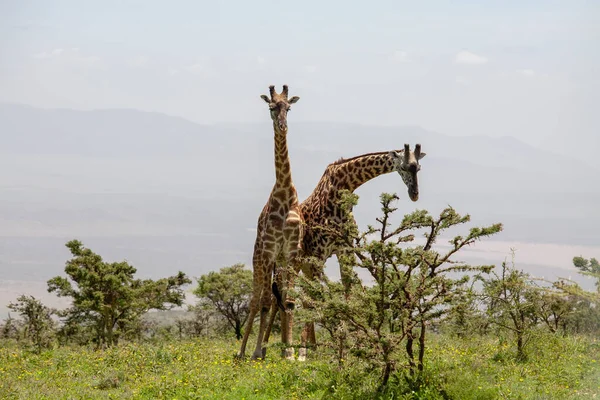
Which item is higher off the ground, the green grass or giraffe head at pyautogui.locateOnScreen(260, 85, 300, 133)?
giraffe head at pyautogui.locateOnScreen(260, 85, 300, 133)

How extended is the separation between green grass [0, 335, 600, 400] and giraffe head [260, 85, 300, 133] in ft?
13.8

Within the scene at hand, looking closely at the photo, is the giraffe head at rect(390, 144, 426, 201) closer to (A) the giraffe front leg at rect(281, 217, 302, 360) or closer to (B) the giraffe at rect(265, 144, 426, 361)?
(B) the giraffe at rect(265, 144, 426, 361)

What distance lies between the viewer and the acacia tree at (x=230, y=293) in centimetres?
3103

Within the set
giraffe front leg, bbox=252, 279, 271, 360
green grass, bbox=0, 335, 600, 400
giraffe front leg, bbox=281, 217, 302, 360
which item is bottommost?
green grass, bbox=0, 335, 600, 400

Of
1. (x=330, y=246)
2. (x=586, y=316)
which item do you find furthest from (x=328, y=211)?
(x=586, y=316)

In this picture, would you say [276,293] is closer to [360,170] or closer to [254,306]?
[254,306]

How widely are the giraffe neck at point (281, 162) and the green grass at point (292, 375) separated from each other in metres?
3.19

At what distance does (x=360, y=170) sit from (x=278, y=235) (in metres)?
2.15

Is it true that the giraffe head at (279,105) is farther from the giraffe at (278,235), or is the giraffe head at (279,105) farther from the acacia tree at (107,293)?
the acacia tree at (107,293)

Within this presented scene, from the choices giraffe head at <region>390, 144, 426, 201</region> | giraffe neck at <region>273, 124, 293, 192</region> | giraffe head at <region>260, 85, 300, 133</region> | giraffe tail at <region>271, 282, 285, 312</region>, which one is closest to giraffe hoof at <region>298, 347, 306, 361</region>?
giraffe tail at <region>271, 282, 285, 312</region>

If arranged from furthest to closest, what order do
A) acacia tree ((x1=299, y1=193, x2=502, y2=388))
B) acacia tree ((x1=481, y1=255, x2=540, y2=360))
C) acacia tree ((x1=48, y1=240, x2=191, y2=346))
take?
acacia tree ((x1=48, y1=240, x2=191, y2=346)) → acacia tree ((x1=481, y1=255, x2=540, y2=360)) → acacia tree ((x1=299, y1=193, x2=502, y2=388))

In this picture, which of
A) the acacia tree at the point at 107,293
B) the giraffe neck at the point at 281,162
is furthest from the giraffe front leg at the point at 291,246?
the acacia tree at the point at 107,293

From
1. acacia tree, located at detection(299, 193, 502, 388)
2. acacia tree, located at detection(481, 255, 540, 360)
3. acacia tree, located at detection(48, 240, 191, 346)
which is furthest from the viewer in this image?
acacia tree, located at detection(48, 240, 191, 346)

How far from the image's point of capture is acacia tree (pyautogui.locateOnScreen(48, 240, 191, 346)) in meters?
27.8
